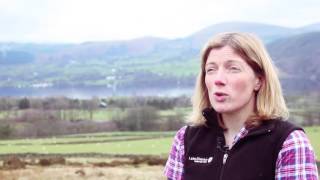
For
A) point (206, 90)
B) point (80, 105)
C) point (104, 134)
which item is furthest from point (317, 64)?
point (206, 90)

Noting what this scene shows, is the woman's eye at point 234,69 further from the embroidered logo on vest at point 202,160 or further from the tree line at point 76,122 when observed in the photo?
the tree line at point 76,122

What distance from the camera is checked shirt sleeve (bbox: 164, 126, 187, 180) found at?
10.8 ft

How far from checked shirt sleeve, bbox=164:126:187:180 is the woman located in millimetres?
55

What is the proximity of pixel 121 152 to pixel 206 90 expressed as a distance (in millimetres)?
42494

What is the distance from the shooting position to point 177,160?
3.31 m

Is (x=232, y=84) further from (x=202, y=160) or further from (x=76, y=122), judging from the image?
(x=76, y=122)

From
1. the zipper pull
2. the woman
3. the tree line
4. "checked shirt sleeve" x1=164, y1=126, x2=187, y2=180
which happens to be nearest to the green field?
the tree line

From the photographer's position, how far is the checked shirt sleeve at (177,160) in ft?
10.8

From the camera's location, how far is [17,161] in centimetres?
3506

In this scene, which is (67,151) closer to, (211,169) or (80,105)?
(211,169)

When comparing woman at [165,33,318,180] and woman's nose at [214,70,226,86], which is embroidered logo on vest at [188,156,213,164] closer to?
woman at [165,33,318,180]

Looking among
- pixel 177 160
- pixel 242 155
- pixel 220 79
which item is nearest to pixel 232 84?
pixel 220 79

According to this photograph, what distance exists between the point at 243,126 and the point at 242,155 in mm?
183

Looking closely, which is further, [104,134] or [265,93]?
[104,134]
